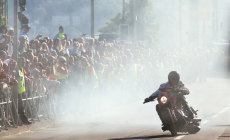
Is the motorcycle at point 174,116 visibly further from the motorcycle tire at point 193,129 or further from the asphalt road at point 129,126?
the asphalt road at point 129,126

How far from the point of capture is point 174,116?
21797mm

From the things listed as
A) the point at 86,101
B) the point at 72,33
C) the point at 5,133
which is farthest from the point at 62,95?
the point at 72,33

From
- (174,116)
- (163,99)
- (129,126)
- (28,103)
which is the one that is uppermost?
(163,99)

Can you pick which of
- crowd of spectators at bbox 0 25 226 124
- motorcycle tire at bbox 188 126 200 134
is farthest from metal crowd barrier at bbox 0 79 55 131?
motorcycle tire at bbox 188 126 200 134

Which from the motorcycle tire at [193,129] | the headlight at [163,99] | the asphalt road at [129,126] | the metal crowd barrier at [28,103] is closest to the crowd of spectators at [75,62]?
the metal crowd barrier at [28,103]

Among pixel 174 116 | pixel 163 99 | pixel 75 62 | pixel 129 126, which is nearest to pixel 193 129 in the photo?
pixel 174 116

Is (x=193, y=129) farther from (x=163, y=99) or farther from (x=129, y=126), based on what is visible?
(x=129, y=126)

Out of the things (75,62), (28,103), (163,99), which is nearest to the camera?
(163,99)

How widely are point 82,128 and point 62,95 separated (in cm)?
342

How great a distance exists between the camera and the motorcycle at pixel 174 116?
21.7 metres

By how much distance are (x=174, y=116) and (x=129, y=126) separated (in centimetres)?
370

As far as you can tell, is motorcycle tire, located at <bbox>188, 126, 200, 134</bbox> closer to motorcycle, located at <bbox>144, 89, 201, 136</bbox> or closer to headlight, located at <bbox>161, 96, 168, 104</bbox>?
motorcycle, located at <bbox>144, 89, 201, 136</bbox>

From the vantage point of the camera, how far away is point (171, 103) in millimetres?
22047

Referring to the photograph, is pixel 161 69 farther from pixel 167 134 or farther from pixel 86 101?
pixel 167 134
